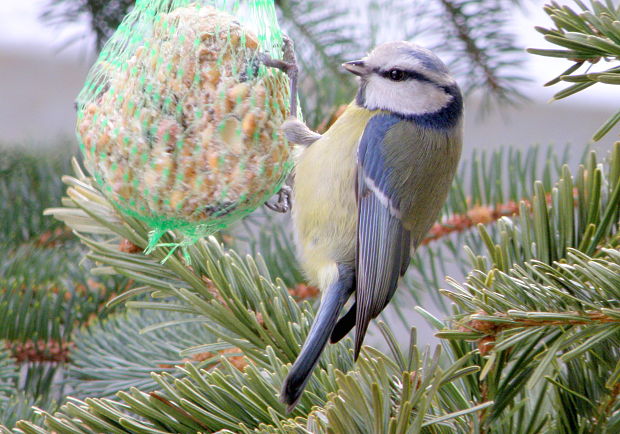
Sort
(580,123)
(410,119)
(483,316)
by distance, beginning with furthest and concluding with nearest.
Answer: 1. (580,123)
2. (410,119)
3. (483,316)

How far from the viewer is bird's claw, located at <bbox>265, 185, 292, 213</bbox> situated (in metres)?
1.14

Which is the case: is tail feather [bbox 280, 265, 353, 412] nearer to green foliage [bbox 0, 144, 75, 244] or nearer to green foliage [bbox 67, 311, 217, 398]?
green foliage [bbox 67, 311, 217, 398]

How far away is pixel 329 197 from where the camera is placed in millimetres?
1091

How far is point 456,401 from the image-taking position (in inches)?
23.1

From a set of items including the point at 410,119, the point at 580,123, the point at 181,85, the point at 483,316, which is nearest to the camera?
the point at 483,316

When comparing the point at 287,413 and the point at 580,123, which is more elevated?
the point at 287,413

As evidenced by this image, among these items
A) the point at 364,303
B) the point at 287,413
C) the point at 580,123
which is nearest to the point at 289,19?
the point at 364,303

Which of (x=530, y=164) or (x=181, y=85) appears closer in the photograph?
(x=181, y=85)

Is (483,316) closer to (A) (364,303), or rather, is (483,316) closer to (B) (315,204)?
(A) (364,303)

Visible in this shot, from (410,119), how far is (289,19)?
0.86 ft

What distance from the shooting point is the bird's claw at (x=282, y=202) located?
1.14 m

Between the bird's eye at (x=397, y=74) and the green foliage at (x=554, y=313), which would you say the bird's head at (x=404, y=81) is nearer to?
the bird's eye at (x=397, y=74)

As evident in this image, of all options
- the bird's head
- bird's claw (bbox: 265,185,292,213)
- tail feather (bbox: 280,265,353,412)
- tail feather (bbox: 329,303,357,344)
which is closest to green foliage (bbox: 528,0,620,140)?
tail feather (bbox: 280,265,353,412)

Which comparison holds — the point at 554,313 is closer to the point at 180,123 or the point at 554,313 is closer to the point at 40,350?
the point at 180,123
